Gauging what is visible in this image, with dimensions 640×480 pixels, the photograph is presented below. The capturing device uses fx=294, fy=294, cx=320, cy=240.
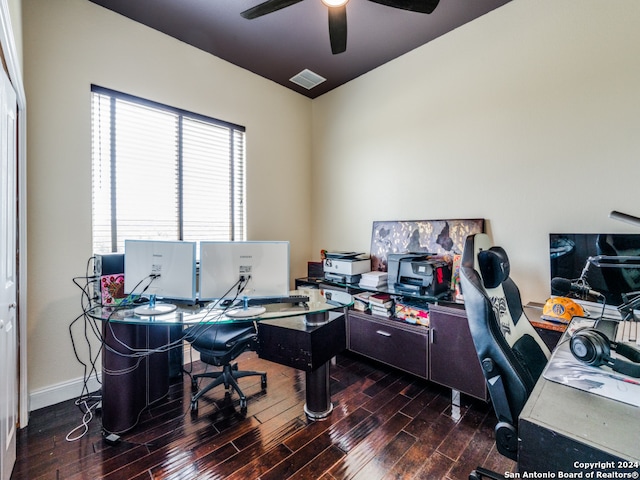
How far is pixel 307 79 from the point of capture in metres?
3.51

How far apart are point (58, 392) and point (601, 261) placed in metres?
3.79

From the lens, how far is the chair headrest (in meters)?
1.22

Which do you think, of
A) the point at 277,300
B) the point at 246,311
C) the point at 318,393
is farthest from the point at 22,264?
the point at 318,393

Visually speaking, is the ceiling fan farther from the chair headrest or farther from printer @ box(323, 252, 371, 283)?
printer @ box(323, 252, 371, 283)

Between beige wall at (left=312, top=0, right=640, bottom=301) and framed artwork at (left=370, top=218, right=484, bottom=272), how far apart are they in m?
0.09

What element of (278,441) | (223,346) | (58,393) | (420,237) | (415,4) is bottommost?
(278,441)

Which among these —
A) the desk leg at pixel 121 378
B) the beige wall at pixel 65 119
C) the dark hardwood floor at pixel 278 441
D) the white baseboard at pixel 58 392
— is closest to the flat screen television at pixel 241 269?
the desk leg at pixel 121 378

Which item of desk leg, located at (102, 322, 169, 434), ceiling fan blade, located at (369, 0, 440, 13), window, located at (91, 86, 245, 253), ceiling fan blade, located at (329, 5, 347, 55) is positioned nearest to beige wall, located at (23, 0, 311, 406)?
window, located at (91, 86, 245, 253)

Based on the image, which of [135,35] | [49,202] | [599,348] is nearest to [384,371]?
[599,348]

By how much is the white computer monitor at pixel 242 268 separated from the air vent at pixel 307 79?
2.38 m

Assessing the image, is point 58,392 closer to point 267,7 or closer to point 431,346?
point 431,346

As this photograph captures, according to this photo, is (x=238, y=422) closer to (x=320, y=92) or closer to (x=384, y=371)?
(x=384, y=371)

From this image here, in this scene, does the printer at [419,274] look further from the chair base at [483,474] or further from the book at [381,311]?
the chair base at [483,474]

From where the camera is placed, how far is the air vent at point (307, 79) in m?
3.38
